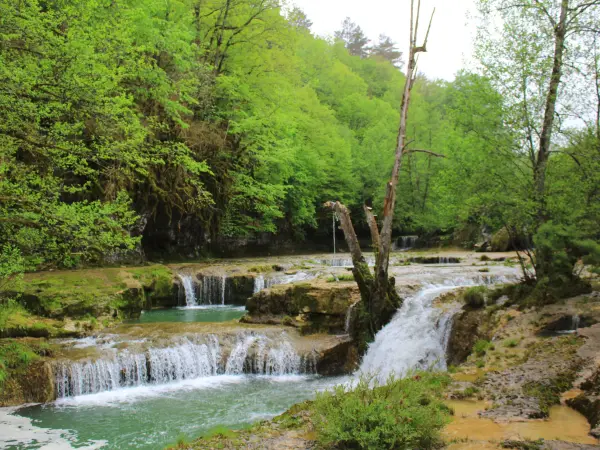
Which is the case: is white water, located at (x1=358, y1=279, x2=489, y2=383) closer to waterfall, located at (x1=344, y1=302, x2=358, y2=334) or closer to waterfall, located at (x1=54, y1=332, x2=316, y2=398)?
waterfall, located at (x1=344, y1=302, x2=358, y2=334)

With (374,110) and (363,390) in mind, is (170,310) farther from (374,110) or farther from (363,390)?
(374,110)

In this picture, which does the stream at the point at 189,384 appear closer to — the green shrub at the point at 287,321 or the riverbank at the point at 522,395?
the green shrub at the point at 287,321

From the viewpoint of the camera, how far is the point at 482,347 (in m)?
9.03

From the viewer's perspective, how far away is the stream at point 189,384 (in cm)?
728

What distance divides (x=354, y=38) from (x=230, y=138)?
162 feet

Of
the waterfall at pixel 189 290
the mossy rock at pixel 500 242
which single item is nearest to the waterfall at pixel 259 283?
the waterfall at pixel 189 290

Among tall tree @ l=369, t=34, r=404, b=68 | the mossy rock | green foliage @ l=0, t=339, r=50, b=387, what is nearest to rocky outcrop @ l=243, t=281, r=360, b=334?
green foliage @ l=0, t=339, r=50, b=387

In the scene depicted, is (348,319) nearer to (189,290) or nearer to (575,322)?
(575,322)

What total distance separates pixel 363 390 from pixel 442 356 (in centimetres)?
617

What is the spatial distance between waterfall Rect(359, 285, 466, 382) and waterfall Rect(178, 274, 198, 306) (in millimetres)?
8233

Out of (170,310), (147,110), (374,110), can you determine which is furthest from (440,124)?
(170,310)

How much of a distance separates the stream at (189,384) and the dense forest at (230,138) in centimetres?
251

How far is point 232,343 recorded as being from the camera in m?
10.9

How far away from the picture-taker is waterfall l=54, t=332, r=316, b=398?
905 cm
